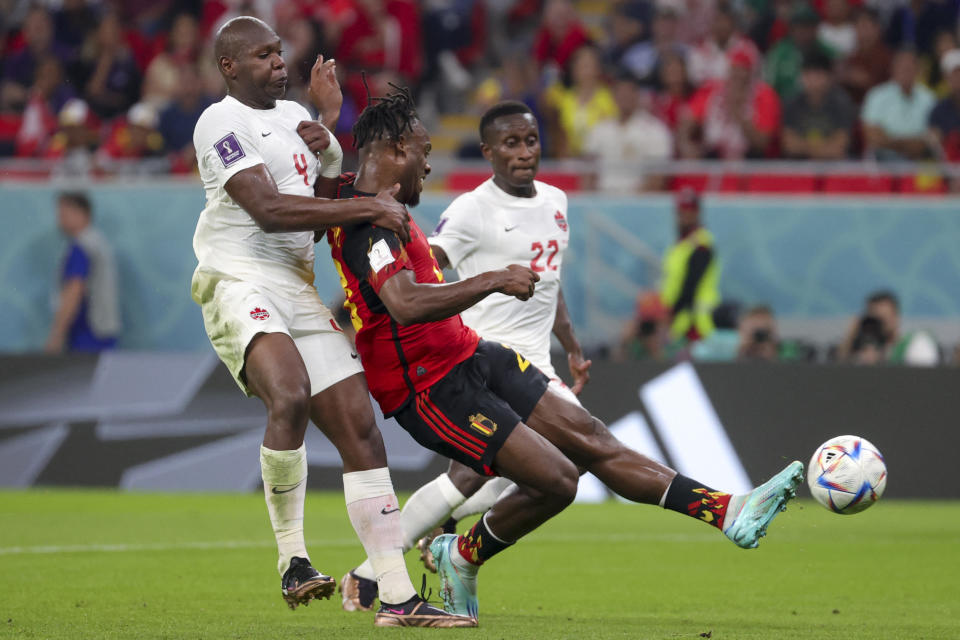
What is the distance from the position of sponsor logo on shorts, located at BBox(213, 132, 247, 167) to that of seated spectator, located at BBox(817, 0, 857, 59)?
38.4 feet

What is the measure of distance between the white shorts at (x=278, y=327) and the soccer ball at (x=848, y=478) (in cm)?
214

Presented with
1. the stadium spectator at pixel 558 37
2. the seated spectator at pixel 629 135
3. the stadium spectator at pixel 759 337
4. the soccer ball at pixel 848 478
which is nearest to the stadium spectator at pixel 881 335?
the stadium spectator at pixel 759 337

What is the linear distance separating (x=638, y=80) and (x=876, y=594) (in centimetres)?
1022

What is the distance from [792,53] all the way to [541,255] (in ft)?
30.8

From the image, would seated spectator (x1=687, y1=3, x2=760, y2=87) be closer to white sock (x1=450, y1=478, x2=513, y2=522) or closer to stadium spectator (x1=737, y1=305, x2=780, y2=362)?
stadium spectator (x1=737, y1=305, x2=780, y2=362)

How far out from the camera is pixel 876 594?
25.1 feet

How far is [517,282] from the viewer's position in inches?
229

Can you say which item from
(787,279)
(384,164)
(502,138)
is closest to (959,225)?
(787,279)

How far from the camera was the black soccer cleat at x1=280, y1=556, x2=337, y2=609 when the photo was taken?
20.1ft

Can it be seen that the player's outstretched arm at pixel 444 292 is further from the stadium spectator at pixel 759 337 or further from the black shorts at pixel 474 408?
the stadium spectator at pixel 759 337

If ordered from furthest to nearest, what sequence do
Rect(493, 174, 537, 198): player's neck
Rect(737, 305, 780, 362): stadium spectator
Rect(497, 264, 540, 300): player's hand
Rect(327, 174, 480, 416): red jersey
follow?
1. Rect(737, 305, 780, 362): stadium spectator
2. Rect(493, 174, 537, 198): player's neck
3. Rect(327, 174, 480, 416): red jersey
4. Rect(497, 264, 540, 300): player's hand

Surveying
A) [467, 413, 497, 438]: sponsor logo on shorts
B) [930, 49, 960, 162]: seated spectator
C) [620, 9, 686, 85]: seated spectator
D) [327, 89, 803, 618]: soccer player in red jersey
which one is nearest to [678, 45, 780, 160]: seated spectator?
[620, 9, 686, 85]: seated spectator

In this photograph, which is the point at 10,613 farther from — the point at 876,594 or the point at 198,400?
the point at 198,400

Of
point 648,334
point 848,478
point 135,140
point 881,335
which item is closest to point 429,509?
point 848,478
